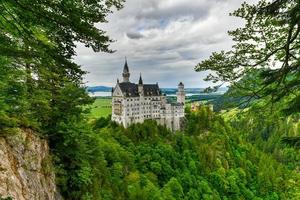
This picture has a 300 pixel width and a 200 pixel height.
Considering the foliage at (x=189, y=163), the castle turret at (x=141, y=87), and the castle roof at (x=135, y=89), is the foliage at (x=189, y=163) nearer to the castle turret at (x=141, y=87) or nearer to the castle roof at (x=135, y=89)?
the castle roof at (x=135, y=89)

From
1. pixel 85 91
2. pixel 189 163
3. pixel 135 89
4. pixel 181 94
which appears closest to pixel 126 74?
pixel 135 89

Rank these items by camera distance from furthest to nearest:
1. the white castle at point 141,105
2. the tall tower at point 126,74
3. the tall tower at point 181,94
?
the tall tower at point 181,94, the tall tower at point 126,74, the white castle at point 141,105

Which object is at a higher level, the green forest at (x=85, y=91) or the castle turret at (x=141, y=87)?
the castle turret at (x=141, y=87)

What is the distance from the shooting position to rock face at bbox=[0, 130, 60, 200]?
13.5 m

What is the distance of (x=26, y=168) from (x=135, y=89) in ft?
239

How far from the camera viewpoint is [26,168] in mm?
15633

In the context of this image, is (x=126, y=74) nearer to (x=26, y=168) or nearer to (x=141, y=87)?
(x=141, y=87)

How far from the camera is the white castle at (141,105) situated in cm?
8325

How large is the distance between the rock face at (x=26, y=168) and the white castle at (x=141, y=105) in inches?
2477

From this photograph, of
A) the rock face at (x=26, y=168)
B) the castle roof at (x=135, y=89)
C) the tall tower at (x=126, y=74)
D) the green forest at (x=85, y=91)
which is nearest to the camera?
the green forest at (x=85, y=91)

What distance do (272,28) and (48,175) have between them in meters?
13.6

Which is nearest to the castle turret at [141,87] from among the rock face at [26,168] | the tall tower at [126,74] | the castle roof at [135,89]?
the castle roof at [135,89]

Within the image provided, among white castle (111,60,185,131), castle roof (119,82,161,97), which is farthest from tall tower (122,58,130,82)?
castle roof (119,82,161,97)

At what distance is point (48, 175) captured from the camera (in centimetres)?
1848
